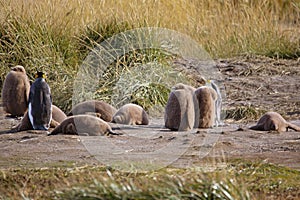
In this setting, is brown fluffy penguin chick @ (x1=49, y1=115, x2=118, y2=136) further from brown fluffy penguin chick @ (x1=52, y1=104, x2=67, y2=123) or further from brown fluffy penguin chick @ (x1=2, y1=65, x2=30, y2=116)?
brown fluffy penguin chick @ (x1=2, y1=65, x2=30, y2=116)

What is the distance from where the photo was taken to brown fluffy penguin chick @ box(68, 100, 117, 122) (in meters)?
9.39

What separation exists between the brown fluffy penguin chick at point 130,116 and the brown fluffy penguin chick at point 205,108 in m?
0.75

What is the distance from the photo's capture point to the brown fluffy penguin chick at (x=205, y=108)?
29.2ft

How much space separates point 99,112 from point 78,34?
8.70ft

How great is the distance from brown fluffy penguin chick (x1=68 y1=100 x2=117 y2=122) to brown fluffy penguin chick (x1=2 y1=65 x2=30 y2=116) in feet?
1.98

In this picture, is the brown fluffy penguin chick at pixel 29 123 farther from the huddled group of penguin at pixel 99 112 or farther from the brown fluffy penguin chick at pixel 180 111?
→ the brown fluffy penguin chick at pixel 180 111

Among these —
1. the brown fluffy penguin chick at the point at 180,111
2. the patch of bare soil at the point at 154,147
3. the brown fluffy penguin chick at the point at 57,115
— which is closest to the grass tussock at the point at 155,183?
the patch of bare soil at the point at 154,147

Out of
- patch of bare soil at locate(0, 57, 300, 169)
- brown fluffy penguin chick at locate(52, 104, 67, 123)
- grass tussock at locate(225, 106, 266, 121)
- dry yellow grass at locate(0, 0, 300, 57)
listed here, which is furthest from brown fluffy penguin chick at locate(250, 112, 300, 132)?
dry yellow grass at locate(0, 0, 300, 57)

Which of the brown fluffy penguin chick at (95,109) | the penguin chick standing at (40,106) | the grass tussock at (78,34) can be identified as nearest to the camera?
the penguin chick standing at (40,106)

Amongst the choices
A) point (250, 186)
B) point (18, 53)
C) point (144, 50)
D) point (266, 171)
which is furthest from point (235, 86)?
point (250, 186)

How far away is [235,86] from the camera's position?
39.0ft

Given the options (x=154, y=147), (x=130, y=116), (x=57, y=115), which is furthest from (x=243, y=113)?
(x=154, y=147)

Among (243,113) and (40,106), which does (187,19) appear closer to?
(243,113)

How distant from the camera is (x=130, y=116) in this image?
9.27 metres
